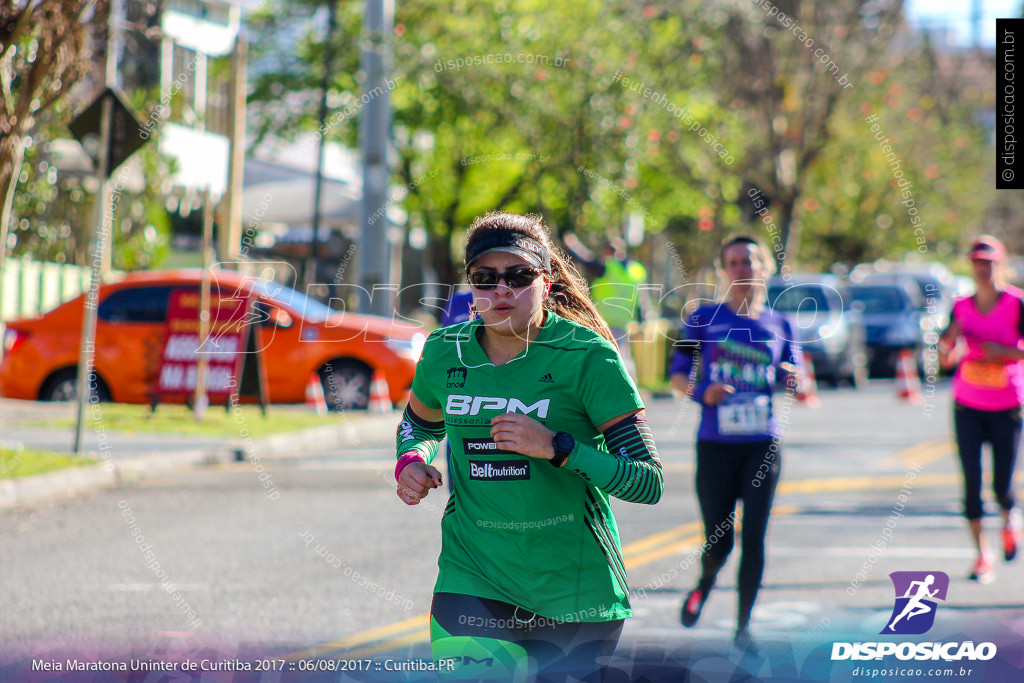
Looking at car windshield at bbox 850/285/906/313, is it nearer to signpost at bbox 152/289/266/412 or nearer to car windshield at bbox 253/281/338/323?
car windshield at bbox 253/281/338/323

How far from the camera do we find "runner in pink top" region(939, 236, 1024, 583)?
8.15m

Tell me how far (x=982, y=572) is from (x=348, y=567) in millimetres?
3675

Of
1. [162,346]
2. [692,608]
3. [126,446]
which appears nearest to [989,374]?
[692,608]

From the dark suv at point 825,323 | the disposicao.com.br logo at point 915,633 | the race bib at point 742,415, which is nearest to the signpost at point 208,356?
the race bib at point 742,415

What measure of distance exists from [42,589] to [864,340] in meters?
24.4

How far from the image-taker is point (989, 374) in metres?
8.18

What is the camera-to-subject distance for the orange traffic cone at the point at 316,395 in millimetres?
16922

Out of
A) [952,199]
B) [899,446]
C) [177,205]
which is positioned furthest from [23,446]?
[952,199]

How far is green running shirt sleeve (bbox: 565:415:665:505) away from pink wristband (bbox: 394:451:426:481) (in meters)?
0.49

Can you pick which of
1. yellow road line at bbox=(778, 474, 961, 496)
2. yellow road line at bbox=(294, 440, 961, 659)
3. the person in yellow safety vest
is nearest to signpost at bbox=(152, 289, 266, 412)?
the person in yellow safety vest

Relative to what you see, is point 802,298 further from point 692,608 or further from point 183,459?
point 692,608

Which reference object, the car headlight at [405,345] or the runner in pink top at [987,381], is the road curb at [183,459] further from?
the runner in pink top at [987,381]

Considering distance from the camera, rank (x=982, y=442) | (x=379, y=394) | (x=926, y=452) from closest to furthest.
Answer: (x=982, y=442) → (x=926, y=452) → (x=379, y=394)

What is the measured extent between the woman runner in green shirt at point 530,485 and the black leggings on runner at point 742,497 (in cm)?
282
